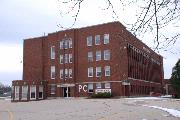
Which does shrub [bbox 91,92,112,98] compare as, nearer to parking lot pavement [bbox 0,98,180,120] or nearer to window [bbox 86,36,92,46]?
window [bbox 86,36,92,46]

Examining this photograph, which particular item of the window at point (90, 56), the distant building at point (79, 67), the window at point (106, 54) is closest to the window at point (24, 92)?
the distant building at point (79, 67)

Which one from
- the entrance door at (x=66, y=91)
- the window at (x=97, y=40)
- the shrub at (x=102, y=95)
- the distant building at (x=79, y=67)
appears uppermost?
the window at (x=97, y=40)

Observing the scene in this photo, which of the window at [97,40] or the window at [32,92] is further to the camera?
the window at [97,40]

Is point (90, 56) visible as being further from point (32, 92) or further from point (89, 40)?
point (32, 92)

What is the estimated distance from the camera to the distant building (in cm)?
7338

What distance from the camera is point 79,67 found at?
78.3 meters

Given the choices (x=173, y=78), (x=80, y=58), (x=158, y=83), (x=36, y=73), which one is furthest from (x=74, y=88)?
(x=158, y=83)

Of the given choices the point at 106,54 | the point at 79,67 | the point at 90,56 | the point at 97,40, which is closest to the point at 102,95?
the point at 106,54

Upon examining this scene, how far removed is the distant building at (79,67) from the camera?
7338 centimetres

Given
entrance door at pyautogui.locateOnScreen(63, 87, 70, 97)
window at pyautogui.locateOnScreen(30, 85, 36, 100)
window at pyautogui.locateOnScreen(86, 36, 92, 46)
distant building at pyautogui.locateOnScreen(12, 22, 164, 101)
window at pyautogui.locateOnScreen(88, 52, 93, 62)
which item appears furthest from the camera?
entrance door at pyautogui.locateOnScreen(63, 87, 70, 97)

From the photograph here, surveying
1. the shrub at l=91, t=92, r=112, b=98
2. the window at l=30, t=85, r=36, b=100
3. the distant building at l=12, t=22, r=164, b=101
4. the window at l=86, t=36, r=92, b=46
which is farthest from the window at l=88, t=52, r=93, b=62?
the window at l=30, t=85, r=36, b=100

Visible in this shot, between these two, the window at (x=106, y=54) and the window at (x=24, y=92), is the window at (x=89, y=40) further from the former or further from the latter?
the window at (x=24, y=92)

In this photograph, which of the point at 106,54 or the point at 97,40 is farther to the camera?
the point at 97,40

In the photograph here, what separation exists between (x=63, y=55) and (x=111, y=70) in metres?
11.8
